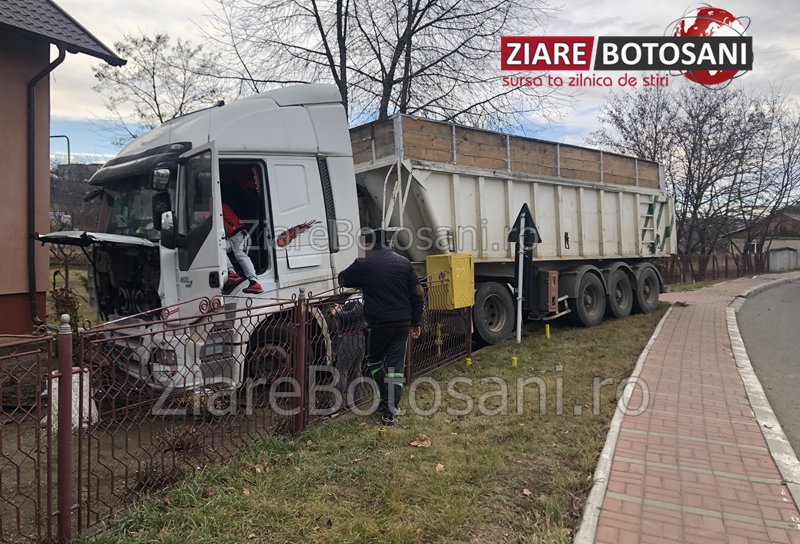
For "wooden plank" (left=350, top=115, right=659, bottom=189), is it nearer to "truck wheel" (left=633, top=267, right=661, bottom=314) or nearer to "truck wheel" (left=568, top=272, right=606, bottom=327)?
"truck wheel" (left=568, top=272, right=606, bottom=327)

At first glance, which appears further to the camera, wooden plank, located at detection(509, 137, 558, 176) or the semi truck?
wooden plank, located at detection(509, 137, 558, 176)

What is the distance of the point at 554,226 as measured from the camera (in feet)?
32.0

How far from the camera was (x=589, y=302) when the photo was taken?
1069cm

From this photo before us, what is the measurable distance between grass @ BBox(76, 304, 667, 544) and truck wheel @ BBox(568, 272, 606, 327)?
4.94 m

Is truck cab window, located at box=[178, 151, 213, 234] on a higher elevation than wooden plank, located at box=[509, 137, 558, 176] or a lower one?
lower

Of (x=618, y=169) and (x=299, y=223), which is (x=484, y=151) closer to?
(x=299, y=223)

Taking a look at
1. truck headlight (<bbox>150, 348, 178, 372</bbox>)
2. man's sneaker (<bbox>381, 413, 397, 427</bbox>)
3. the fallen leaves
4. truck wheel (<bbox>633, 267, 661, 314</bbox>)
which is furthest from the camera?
truck wheel (<bbox>633, 267, 661, 314</bbox>)

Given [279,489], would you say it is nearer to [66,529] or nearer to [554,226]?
[66,529]

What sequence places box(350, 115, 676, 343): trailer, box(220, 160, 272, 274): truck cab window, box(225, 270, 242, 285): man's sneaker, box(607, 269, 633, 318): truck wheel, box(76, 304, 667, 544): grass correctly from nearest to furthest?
box(76, 304, 667, 544): grass
box(225, 270, 242, 285): man's sneaker
box(220, 160, 272, 274): truck cab window
box(350, 115, 676, 343): trailer
box(607, 269, 633, 318): truck wheel

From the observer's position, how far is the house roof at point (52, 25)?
285 inches

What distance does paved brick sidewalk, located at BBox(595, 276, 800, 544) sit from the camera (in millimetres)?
3092

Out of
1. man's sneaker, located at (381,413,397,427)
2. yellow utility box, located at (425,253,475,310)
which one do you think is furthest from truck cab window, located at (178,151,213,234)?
yellow utility box, located at (425,253,475,310)

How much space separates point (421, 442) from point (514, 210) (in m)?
5.42

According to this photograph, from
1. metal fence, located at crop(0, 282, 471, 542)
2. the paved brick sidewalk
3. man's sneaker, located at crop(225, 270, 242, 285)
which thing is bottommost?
the paved brick sidewalk
